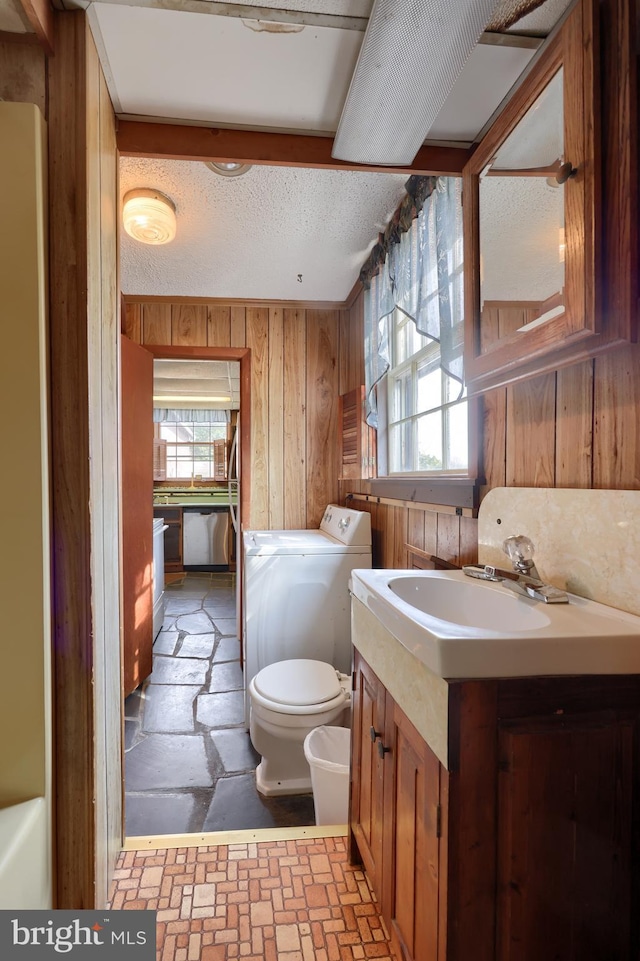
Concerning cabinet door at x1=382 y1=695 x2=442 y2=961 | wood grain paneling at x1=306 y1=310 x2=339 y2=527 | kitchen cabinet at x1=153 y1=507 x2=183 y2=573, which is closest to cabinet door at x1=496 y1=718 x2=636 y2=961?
cabinet door at x1=382 y1=695 x2=442 y2=961

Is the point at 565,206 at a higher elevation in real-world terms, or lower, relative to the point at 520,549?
higher

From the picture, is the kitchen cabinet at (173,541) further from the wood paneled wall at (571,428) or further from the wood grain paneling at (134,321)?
the wood paneled wall at (571,428)

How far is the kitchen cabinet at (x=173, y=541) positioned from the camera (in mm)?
6016

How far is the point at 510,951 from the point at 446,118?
1920mm

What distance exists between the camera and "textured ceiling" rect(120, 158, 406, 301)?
1.73 metres

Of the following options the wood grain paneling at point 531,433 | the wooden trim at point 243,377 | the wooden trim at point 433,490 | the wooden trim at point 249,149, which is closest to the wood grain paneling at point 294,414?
the wooden trim at point 243,377

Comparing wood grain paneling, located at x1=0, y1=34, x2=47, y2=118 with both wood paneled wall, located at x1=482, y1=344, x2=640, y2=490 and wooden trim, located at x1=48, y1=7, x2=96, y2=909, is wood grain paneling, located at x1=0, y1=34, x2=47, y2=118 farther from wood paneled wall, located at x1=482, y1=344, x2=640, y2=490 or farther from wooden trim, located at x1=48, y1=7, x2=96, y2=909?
wood paneled wall, located at x1=482, y1=344, x2=640, y2=490

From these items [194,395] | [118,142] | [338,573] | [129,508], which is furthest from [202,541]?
[118,142]

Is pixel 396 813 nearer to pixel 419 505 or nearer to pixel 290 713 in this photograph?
pixel 290 713

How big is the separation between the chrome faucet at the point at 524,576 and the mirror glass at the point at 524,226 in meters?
0.51

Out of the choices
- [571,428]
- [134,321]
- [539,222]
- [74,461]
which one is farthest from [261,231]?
[571,428]

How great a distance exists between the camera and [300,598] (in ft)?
7.80

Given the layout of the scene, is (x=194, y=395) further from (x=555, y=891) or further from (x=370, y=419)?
(x=555, y=891)

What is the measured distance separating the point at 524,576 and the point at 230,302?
265cm
